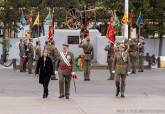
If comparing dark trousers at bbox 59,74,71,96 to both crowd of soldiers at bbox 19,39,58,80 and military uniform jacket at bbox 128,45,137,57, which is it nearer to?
crowd of soldiers at bbox 19,39,58,80

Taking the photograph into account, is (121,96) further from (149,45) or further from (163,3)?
(149,45)

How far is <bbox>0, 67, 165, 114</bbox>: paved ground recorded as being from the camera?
1611cm

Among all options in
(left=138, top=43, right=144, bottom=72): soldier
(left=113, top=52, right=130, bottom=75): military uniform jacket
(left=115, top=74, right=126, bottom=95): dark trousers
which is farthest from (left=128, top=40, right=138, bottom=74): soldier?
(left=115, top=74, right=126, bottom=95): dark trousers

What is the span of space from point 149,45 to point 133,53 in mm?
17435

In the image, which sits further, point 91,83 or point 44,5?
point 44,5

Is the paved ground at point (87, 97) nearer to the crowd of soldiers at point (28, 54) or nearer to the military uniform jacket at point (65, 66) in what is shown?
the military uniform jacket at point (65, 66)

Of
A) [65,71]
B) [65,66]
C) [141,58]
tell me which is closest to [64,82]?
[65,71]

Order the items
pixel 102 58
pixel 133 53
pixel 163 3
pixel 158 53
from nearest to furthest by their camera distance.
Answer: pixel 133 53, pixel 102 58, pixel 163 3, pixel 158 53

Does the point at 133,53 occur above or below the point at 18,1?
below

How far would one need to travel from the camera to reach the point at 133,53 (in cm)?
2964

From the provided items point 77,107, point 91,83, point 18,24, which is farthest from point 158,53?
point 77,107

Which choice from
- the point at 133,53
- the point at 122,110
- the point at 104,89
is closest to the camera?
the point at 122,110

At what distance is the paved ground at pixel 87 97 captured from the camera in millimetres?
16109

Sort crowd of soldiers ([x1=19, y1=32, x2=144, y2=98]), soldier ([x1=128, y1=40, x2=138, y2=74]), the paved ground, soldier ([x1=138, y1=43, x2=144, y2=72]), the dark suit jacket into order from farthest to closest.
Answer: soldier ([x1=138, y1=43, x2=144, y2=72]) → soldier ([x1=128, y1=40, x2=138, y2=74]) → crowd of soldiers ([x1=19, y1=32, x2=144, y2=98]) → the dark suit jacket → the paved ground
